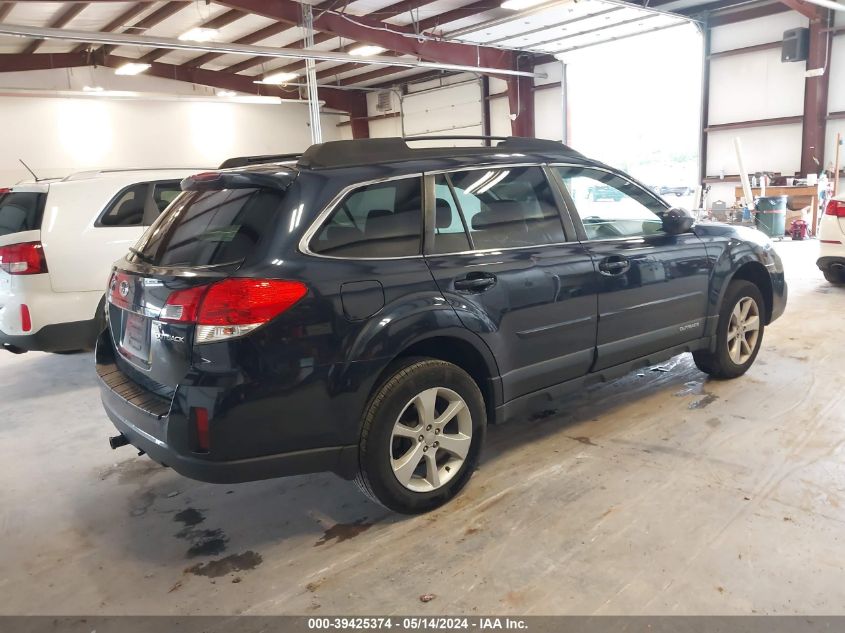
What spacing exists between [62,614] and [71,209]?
329cm

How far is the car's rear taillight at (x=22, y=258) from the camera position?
4.32 m

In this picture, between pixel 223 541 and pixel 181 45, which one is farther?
pixel 181 45

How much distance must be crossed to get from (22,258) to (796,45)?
42.2 ft

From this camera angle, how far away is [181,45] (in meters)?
9.61

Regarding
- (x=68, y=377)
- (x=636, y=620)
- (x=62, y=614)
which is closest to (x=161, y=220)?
(x=62, y=614)

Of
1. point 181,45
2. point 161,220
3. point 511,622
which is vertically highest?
point 181,45

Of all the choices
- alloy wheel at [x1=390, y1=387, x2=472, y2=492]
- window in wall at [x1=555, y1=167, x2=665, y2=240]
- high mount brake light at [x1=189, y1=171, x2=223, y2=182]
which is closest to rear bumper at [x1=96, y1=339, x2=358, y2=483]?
alloy wheel at [x1=390, y1=387, x2=472, y2=492]

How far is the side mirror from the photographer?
11.4ft

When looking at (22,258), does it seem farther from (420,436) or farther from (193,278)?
(420,436)

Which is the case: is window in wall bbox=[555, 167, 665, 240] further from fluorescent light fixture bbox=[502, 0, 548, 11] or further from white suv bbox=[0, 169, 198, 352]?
fluorescent light fixture bbox=[502, 0, 548, 11]

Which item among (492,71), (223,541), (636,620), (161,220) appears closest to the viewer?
(636,620)

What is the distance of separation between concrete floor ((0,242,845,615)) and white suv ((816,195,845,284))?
11.6 feet

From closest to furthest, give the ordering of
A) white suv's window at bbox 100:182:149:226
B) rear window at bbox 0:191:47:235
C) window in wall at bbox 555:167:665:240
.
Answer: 1. window in wall at bbox 555:167:665:240
2. rear window at bbox 0:191:47:235
3. white suv's window at bbox 100:182:149:226

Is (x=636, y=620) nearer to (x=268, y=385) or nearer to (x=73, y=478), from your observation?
(x=268, y=385)
